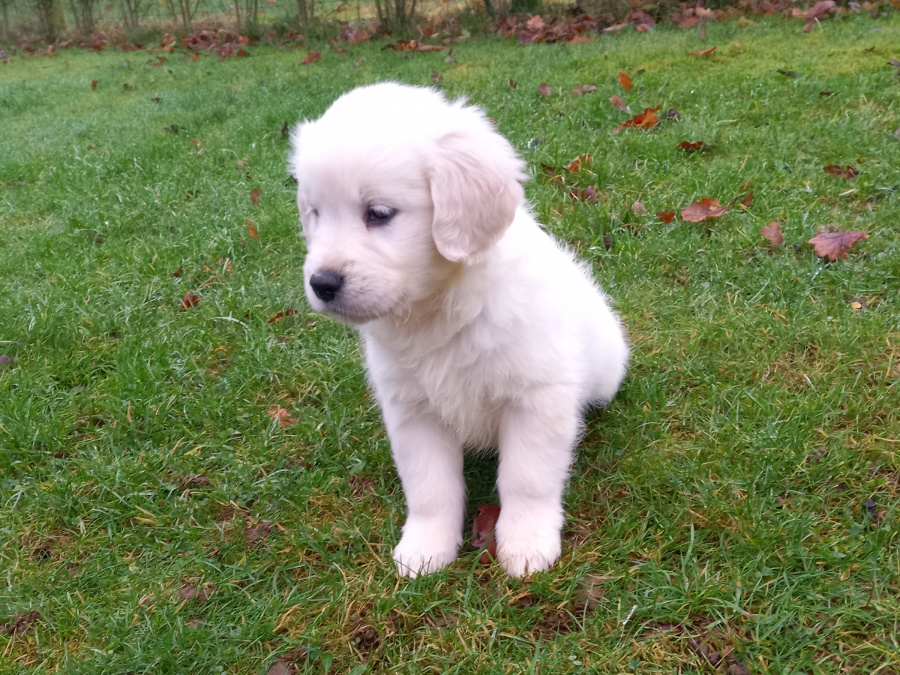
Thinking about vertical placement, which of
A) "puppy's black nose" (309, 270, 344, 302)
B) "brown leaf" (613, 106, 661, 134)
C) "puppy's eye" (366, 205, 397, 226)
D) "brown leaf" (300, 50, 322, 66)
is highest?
"puppy's eye" (366, 205, 397, 226)

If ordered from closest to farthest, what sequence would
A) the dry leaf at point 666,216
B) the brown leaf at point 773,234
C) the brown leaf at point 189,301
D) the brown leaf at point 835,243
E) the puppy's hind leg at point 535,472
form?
1. the puppy's hind leg at point 535,472
2. the brown leaf at point 835,243
3. the brown leaf at point 773,234
4. the brown leaf at point 189,301
5. the dry leaf at point 666,216

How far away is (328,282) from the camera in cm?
177

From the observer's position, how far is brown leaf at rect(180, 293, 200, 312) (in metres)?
3.48

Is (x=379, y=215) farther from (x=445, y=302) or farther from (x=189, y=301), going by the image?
(x=189, y=301)

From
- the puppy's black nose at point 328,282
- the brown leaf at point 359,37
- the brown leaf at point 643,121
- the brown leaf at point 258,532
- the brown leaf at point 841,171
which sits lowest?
the brown leaf at point 258,532

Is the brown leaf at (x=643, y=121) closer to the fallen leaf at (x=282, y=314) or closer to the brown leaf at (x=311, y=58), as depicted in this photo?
the fallen leaf at (x=282, y=314)

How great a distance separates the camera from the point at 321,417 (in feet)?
8.64

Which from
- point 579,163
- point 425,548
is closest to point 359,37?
point 579,163

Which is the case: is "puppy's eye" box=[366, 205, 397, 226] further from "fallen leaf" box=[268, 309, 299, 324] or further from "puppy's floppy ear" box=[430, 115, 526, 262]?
"fallen leaf" box=[268, 309, 299, 324]

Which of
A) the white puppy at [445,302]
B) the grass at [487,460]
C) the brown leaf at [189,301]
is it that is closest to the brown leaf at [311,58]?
the grass at [487,460]

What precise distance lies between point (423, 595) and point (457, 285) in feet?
2.86

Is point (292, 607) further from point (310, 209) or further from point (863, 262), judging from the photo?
point (863, 262)

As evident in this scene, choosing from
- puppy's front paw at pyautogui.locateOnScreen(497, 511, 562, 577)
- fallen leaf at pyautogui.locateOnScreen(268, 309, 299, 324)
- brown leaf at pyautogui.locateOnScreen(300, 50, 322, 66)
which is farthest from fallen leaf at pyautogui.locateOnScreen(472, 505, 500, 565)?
brown leaf at pyautogui.locateOnScreen(300, 50, 322, 66)

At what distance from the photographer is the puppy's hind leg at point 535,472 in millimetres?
1944
